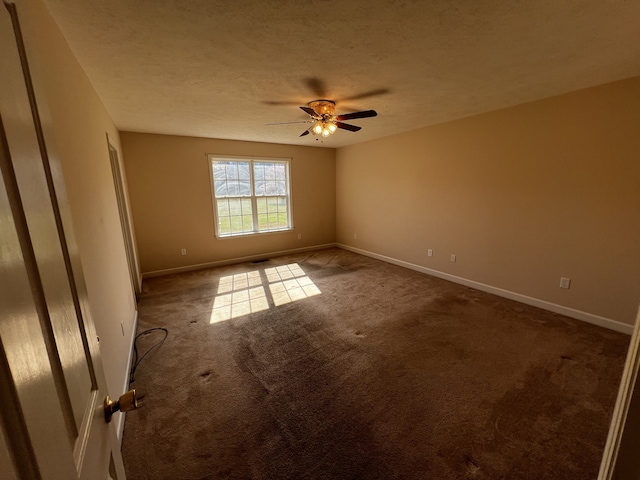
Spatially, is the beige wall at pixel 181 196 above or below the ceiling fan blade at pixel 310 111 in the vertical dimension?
below

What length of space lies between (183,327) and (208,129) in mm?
2868

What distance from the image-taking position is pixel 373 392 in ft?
6.55

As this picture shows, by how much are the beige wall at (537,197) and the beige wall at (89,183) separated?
13.5 feet

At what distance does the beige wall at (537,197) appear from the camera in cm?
261

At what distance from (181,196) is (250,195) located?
4.04 ft

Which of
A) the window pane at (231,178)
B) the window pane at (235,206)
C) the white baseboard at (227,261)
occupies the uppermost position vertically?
the window pane at (231,178)

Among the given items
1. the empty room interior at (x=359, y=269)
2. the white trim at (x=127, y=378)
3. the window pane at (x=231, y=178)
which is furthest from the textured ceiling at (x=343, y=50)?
the white trim at (x=127, y=378)

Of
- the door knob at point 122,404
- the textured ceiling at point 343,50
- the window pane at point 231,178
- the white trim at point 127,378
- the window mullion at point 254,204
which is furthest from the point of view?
the window mullion at point 254,204

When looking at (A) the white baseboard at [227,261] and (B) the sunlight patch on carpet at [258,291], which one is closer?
(B) the sunlight patch on carpet at [258,291]

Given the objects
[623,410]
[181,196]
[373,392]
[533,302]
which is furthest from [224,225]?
[623,410]

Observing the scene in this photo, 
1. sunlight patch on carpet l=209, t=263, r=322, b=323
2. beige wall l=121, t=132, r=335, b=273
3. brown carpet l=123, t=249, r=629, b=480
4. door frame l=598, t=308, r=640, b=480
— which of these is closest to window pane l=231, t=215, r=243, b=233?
beige wall l=121, t=132, r=335, b=273

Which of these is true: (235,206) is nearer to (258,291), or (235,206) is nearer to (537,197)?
(258,291)

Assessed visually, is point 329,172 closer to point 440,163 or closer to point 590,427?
point 440,163

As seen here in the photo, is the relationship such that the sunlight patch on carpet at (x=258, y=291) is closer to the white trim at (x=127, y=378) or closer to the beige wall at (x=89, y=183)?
the white trim at (x=127, y=378)
